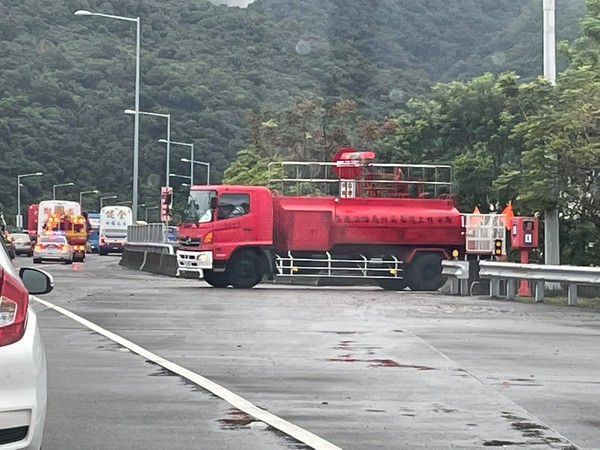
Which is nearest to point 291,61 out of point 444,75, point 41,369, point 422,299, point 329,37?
point 329,37

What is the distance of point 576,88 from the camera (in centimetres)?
3284

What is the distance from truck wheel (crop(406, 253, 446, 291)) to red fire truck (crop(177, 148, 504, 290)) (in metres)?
0.03

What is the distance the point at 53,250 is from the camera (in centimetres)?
6100

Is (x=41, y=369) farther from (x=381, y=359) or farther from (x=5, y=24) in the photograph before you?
(x=5, y=24)

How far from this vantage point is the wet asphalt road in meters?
9.95

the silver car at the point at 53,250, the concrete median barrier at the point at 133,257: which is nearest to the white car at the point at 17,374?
the concrete median barrier at the point at 133,257

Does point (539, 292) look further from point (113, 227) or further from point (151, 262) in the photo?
point (113, 227)

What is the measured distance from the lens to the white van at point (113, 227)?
3452 inches

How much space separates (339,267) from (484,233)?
3818 millimetres

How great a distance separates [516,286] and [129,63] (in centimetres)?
8820

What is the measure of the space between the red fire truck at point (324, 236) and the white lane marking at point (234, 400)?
16.7 metres

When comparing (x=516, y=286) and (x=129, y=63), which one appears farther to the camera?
(x=129, y=63)

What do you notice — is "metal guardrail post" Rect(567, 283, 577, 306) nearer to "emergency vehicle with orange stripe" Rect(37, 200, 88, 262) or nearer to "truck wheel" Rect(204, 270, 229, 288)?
"truck wheel" Rect(204, 270, 229, 288)

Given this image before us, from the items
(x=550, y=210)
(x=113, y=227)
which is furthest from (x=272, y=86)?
(x=550, y=210)
